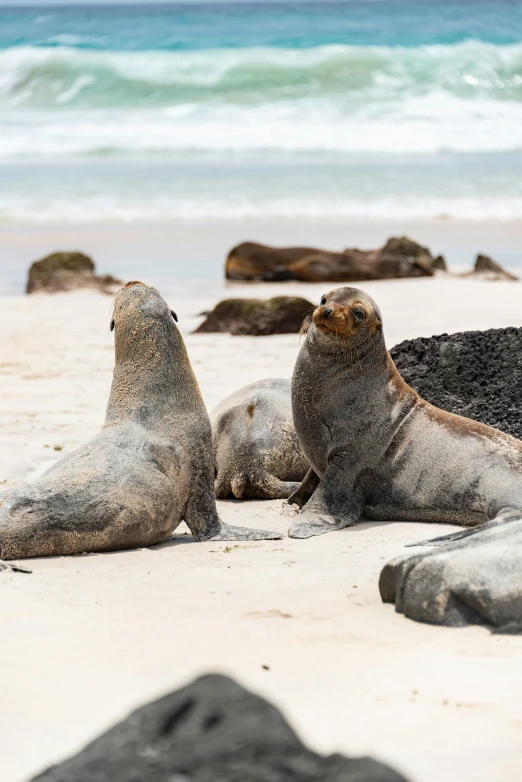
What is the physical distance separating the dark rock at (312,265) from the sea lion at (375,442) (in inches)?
375

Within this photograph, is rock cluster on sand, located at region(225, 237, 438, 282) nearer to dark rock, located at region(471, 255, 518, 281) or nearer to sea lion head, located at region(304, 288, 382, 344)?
dark rock, located at region(471, 255, 518, 281)

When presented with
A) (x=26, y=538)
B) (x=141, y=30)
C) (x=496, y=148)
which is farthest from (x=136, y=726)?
(x=141, y=30)

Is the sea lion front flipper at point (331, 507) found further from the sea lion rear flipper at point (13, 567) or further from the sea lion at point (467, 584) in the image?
the sea lion at point (467, 584)

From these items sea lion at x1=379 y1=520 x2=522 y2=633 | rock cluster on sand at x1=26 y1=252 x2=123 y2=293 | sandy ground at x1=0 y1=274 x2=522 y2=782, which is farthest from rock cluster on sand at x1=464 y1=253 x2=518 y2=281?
sea lion at x1=379 y1=520 x2=522 y2=633

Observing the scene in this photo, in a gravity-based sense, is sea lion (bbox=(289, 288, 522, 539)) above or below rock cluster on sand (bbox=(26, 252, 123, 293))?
above

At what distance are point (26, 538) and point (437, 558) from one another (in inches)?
76.2

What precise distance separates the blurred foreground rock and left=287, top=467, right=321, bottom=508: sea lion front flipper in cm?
565

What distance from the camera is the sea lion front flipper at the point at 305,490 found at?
6473 millimetres

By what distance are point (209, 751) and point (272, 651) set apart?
41.5 inches

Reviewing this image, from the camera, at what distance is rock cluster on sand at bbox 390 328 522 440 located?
6930 mm

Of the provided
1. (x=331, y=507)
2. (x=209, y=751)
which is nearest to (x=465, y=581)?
(x=209, y=751)

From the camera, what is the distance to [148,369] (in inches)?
229

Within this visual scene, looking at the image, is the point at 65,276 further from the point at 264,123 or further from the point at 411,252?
the point at 264,123

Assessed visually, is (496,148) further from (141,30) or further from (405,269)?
(141,30)
